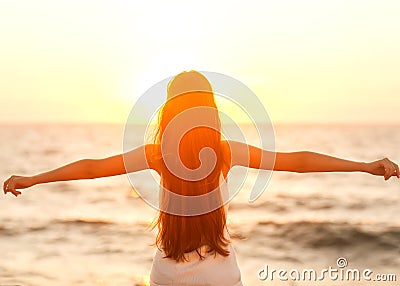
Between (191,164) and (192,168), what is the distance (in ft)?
0.07

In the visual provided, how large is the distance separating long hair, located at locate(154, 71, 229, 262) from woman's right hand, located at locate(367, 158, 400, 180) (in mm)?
753

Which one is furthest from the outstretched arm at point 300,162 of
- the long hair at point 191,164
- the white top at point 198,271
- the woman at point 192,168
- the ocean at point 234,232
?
the ocean at point 234,232

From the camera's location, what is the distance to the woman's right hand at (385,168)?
2969mm

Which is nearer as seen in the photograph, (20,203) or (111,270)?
(111,270)

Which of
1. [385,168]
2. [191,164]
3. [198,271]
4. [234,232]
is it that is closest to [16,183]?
[191,164]

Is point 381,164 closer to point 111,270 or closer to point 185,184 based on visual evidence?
point 185,184

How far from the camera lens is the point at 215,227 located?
3041 millimetres

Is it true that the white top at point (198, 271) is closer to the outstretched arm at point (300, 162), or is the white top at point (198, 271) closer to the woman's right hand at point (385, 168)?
the outstretched arm at point (300, 162)

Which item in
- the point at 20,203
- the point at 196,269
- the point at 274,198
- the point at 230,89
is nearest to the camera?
the point at 196,269

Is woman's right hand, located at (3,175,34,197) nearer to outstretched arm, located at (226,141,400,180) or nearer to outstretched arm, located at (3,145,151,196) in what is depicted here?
outstretched arm, located at (3,145,151,196)

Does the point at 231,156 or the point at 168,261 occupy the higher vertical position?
the point at 231,156

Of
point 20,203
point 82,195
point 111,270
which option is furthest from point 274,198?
point 111,270

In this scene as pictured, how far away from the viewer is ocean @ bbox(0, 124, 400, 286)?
10953mm

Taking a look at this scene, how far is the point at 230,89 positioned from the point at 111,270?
329 inches
